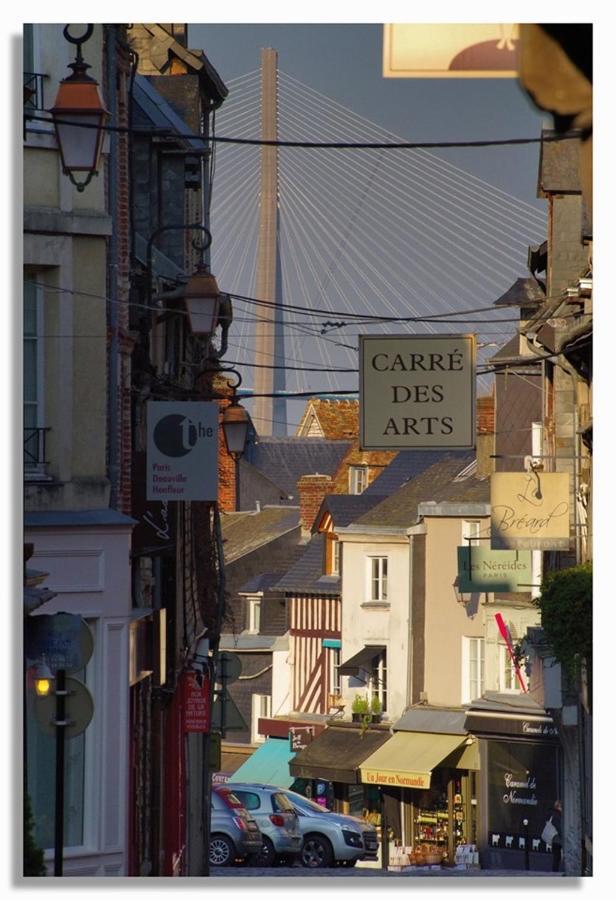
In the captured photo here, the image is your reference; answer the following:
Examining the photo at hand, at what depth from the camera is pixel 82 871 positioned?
873 centimetres

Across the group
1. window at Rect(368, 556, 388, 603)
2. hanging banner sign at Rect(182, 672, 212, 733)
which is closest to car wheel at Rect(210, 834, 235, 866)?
hanging banner sign at Rect(182, 672, 212, 733)

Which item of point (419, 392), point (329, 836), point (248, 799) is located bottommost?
point (329, 836)

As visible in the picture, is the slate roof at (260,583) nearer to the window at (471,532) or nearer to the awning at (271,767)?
the awning at (271,767)

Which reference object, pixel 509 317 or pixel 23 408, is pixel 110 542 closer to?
pixel 23 408

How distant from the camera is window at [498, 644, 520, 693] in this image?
10.5 meters

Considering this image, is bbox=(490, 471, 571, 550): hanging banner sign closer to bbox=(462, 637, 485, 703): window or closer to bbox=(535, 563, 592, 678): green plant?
bbox=(535, 563, 592, 678): green plant

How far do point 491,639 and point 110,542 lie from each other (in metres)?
2.40

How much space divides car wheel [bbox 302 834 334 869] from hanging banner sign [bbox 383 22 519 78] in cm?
419

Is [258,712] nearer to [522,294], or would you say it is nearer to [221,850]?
[221,850]

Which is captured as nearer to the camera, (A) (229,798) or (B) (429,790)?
(B) (429,790)

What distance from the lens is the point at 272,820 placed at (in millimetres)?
11117

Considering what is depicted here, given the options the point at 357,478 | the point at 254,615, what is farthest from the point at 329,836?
the point at 357,478

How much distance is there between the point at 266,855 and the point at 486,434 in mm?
3099

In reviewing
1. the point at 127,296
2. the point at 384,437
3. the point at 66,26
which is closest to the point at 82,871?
the point at 384,437
